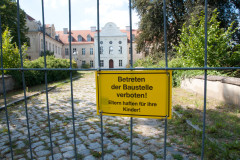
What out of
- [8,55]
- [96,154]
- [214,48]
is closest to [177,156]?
[96,154]

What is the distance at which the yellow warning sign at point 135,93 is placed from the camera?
1.36 meters

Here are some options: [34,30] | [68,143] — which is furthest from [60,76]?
[34,30]

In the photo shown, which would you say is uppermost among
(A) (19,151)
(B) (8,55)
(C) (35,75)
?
(B) (8,55)

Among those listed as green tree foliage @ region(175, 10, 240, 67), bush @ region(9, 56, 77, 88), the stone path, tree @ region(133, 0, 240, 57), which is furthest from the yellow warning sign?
tree @ region(133, 0, 240, 57)

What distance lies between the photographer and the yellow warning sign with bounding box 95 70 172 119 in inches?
53.6

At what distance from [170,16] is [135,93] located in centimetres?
1492

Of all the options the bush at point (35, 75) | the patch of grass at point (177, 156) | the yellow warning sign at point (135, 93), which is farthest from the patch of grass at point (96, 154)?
the bush at point (35, 75)

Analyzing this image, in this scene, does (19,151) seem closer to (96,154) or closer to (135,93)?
(96,154)

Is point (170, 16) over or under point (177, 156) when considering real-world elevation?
over

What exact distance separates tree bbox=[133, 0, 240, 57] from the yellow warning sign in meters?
12.1

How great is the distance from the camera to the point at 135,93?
1448 millimetres

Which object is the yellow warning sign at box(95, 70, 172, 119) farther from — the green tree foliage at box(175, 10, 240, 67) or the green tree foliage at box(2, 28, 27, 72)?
the green tree foliage at box(2, 28, 27, 72)

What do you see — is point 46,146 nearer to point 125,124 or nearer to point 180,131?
point 125,124

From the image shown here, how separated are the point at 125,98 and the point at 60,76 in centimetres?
1413
